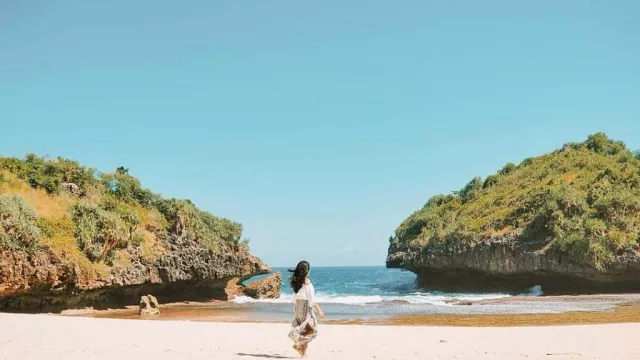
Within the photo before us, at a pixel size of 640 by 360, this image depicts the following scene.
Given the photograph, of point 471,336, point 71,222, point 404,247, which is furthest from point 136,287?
point 404,247

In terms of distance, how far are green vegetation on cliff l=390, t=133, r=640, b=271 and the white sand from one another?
25.2 metres

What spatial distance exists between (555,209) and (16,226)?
3873 cm

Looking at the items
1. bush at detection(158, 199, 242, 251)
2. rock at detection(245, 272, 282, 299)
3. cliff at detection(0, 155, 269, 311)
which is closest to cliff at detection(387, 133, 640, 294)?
rock at detection(245, 272, 282, 299)

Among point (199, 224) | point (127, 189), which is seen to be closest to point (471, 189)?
point (199, 224)

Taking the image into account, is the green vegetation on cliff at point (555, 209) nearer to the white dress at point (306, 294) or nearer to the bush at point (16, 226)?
the white dress at point (306, 294)

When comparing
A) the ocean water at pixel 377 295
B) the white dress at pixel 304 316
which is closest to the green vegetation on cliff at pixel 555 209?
the ocean water at pixel 377 295

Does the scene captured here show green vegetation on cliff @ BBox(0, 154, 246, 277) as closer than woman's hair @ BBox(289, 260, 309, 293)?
No

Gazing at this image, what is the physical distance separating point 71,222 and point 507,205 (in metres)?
41.2

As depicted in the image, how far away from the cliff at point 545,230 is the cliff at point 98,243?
23651mm

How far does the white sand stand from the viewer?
1047 centimetres

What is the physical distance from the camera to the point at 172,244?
30984 millimetres

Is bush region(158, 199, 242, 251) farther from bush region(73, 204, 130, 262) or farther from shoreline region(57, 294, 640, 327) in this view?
shoreline region(57, 294, 640, 327)

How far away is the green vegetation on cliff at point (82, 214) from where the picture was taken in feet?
70.9

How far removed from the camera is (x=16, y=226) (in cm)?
2067
